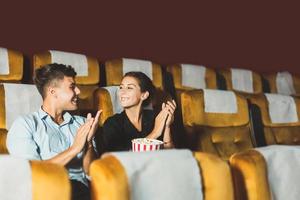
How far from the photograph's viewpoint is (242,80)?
222 cm

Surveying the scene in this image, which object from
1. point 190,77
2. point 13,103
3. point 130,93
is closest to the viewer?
point 13,103

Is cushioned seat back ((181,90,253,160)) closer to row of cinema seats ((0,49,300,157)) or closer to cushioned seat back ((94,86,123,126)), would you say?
row of cinema seats ((0,49,300,157))

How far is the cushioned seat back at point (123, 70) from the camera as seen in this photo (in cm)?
178

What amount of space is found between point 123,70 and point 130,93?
41cm

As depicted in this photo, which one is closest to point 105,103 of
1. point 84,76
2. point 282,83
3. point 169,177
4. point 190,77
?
point 84,76

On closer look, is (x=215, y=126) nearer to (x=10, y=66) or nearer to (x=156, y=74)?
(x=156, y=74)

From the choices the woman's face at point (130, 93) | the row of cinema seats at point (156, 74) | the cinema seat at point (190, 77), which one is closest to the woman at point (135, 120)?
the woman's face at point (130, 93)

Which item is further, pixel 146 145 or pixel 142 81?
pixel 142 81

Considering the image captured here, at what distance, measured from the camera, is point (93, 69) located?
1.76m

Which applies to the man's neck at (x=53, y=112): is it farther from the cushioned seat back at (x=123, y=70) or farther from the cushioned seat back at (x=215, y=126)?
the cushioned seat back at (x=123, y=70)

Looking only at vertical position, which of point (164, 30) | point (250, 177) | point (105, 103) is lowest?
point (250, 177)

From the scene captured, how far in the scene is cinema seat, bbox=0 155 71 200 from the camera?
0.57 m

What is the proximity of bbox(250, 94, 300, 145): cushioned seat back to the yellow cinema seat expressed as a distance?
0.81 m

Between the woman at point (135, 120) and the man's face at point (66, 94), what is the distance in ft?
0.60
